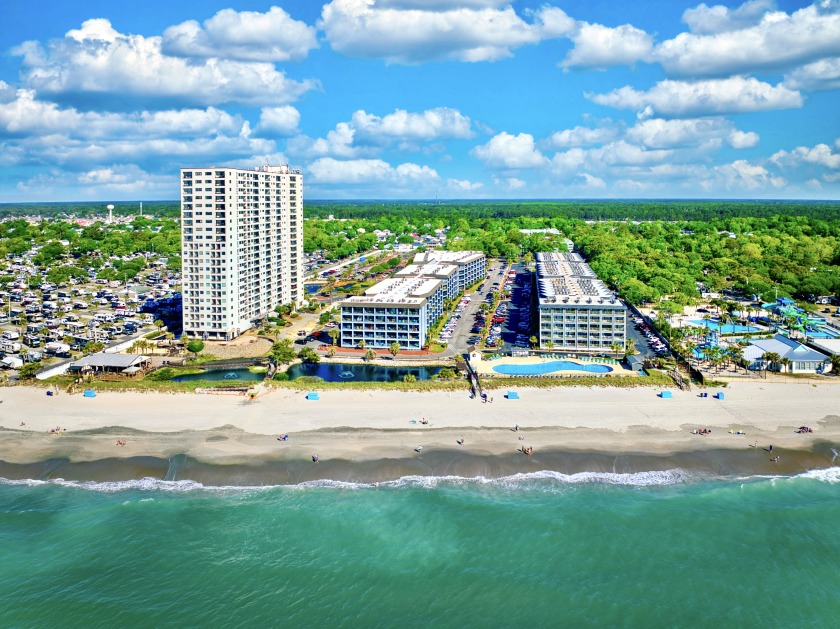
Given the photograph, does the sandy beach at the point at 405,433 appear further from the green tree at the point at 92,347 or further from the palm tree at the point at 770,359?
the green tree at the point at 92,347

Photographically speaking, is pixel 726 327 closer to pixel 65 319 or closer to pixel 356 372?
pixel 356 372

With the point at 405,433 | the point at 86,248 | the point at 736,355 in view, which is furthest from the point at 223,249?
the point at 86,248

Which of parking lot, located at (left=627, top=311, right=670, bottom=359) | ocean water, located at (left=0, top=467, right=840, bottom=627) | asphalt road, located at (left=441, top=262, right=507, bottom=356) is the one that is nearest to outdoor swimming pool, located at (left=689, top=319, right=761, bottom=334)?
parking lot, located at (left=627, top=311, right=670, bottom=359)

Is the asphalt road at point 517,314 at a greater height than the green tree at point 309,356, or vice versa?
the asphalt road at point 517,314

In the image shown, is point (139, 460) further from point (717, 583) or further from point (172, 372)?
point (717, 583)

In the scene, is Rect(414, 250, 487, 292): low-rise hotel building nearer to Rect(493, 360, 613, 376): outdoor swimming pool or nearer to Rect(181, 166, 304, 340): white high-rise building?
Rect(181, 166, 304, 340): white high-rise building

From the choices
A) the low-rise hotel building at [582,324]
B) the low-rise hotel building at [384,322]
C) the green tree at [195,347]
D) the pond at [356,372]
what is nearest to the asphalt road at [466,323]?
the low-rise hotel building at [384,322]
